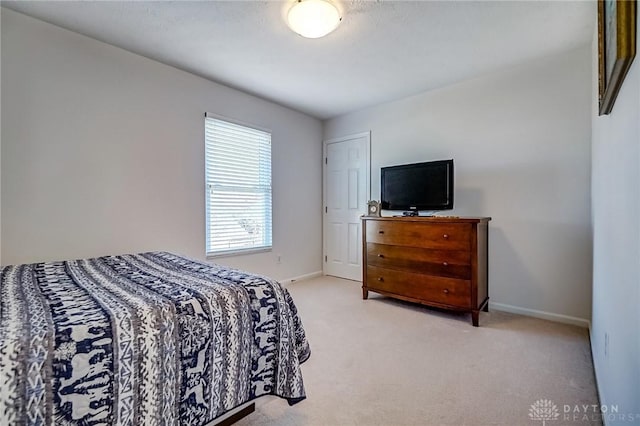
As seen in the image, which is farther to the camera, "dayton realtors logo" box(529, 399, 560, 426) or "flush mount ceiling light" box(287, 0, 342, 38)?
"flush mount ceiling light" box(287, 0, 342, 38)

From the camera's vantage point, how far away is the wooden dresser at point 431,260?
8.79 feet

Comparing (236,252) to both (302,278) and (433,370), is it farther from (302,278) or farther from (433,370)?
(433,370)

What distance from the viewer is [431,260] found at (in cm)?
288

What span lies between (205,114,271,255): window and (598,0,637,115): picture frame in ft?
10.4

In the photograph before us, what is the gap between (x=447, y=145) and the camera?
134 inches

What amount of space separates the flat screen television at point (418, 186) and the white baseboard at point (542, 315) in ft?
3.79

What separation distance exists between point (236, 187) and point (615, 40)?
3262mm

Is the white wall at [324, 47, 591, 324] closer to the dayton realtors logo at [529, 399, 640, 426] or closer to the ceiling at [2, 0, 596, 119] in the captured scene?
the ceiling at [2, 0, 596, 119]

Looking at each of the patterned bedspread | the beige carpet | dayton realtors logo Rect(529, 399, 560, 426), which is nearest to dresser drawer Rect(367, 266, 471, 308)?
the beige carpet

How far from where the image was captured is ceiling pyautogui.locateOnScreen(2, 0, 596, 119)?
2061mm

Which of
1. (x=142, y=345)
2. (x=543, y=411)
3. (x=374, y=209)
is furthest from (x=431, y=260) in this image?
(x=142, y=345)

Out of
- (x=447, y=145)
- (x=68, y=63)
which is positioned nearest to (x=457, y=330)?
(x=447, y=145)

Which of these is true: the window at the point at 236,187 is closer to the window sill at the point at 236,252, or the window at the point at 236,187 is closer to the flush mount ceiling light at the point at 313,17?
the window sill at the point at 236,252

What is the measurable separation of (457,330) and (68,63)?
3.90 m
